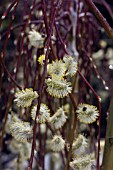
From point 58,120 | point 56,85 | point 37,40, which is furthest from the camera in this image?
point 37,40

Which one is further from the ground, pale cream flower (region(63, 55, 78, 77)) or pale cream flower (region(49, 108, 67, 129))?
pale cream flower (region(63, 55, 78, 77))

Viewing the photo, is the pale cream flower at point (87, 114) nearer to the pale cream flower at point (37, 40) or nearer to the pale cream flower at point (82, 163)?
the pale cream flower at point (82, 163)

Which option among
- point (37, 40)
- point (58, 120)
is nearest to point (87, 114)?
point (58, 120)

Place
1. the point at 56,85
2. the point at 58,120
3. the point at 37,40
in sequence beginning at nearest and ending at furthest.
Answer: the point at 56,85 < the point at 58,120 < the point at 37,40

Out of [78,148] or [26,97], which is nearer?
[26,97]

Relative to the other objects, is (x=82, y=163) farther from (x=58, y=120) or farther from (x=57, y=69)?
(x=57, y=69)

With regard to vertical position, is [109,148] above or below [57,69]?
below

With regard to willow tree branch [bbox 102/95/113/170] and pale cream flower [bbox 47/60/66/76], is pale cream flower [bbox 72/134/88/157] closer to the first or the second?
willow tree branch [bbox 102/95/113/170]

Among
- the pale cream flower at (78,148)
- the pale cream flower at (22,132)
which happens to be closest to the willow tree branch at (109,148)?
the pale cream flower at (78,148)

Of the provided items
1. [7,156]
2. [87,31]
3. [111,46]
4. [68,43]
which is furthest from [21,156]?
[111,46]

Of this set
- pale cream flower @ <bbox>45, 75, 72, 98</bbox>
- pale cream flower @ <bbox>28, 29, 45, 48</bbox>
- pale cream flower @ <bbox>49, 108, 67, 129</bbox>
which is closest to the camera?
pale cream flower @ <bbox>45, 75, 72, 98</bbox>

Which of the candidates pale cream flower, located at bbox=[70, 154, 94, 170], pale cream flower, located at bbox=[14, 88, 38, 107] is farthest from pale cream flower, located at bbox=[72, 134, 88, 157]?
pale cream flower, located at bbox=[14, 88, 38, 107]
